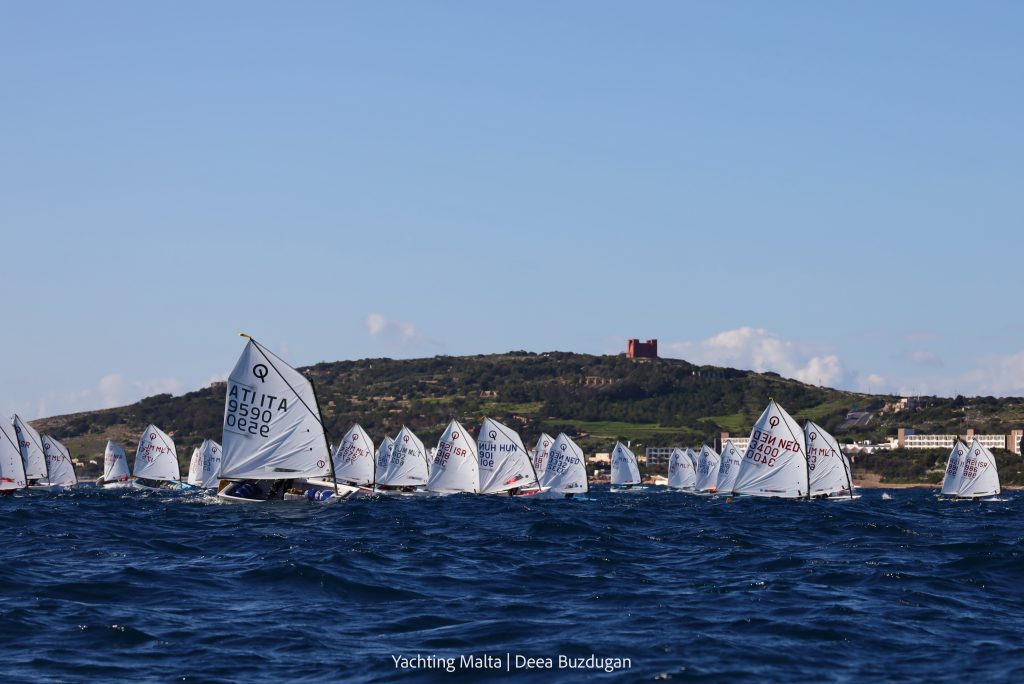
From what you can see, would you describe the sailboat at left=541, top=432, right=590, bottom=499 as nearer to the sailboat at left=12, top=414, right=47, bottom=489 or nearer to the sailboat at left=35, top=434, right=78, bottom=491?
the sailboat at left=12, top=414, right=47, bottom=489

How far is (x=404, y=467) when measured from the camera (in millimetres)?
101875

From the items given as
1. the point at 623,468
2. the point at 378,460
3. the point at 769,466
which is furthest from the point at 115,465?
the point at 769,466

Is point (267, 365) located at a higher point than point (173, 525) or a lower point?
higher

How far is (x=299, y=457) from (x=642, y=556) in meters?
25.8

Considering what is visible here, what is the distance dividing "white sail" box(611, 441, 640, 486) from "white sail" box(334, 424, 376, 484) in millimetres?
51400

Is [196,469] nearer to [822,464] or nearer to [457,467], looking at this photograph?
[457,467]

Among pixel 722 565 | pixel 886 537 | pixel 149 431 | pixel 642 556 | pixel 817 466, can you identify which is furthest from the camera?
pixel 149 431

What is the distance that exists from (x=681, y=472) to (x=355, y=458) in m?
64.7

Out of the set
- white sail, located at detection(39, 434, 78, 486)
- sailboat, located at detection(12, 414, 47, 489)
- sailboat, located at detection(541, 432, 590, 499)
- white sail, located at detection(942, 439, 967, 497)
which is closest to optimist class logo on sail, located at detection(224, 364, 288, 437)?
sailboat, located at detection(541, 432, 590, 499)

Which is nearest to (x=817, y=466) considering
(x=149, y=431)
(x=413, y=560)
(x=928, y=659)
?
(x=413, y=560)

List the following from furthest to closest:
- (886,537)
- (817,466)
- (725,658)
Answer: (817,466), (886,537), (725,658)

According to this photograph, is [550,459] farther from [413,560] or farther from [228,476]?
[413,560]

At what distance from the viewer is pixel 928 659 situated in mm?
20344

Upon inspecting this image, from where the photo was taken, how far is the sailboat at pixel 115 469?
14688 cm
